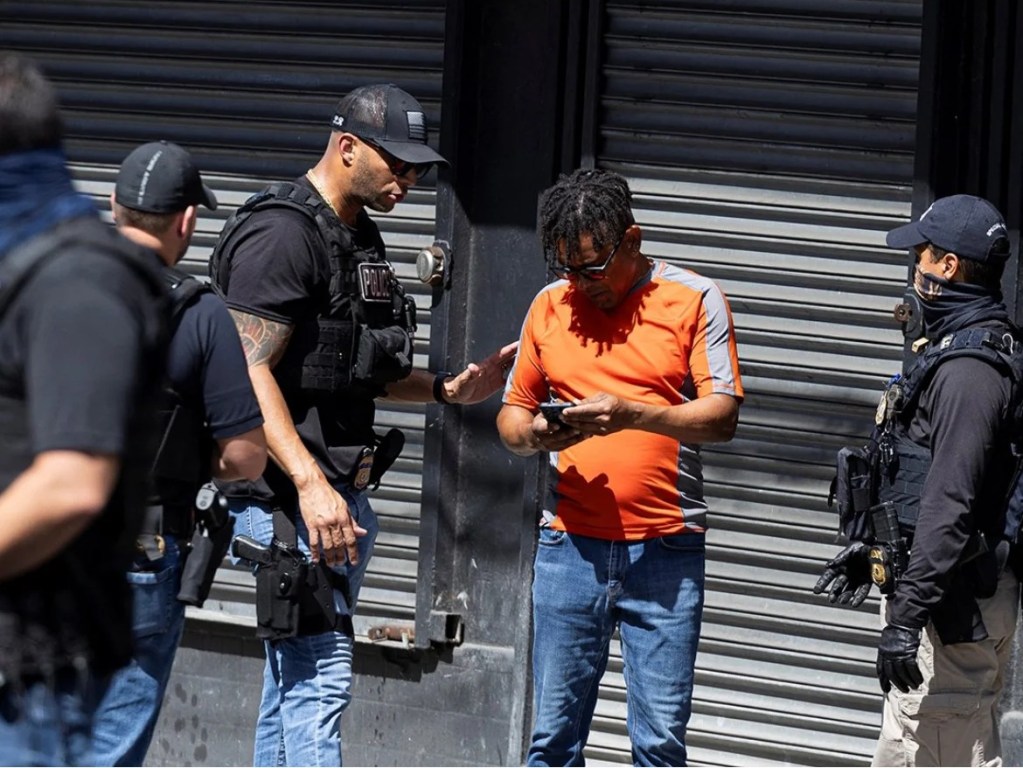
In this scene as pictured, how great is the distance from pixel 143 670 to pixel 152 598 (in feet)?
0.69

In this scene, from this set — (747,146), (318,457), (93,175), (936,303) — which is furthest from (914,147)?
(93,175)

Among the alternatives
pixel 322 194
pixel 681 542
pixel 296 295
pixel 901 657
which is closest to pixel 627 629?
pixel 681 542

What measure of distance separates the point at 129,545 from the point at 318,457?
1876mm

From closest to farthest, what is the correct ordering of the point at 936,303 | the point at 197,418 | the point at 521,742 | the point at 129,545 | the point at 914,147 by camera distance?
the point at 129,545 < the point at 197,418 < the point at 936,303 < the point at 914,147 < the point at 521,742

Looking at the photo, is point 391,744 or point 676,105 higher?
point 676,105

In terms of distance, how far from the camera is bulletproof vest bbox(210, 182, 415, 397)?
15.4 feet

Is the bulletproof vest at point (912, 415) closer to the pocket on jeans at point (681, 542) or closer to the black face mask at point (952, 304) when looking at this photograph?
the black face mask at point (952, 304)

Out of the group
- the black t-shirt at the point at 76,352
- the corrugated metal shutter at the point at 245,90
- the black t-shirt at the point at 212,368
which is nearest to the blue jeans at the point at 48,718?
the black t-shirt at the point at 76,352

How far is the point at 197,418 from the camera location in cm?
401

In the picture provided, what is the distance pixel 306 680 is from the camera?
459 centimetres

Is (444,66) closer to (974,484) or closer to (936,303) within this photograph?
(936,303)

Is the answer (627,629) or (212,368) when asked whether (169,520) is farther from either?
(627,629)

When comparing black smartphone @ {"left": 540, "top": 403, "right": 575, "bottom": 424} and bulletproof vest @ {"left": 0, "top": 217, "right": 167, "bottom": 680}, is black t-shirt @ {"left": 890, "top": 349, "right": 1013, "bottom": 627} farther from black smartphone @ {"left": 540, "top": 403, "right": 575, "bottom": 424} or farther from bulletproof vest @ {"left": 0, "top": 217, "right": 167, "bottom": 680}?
bulletproof vest @ {"left": 0, "top": 217, "right": 167, "bottom": 680}

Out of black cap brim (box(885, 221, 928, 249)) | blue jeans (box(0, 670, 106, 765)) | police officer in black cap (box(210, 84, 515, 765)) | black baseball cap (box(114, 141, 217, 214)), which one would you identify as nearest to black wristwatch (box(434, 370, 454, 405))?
police officer in black cap (box(210, 84, 515, 765))
